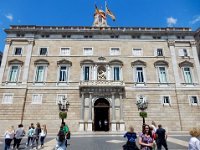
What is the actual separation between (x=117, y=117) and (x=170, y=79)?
35.3 ft

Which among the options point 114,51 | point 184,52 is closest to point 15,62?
point 114,51

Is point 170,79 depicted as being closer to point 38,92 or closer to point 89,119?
point 89,119

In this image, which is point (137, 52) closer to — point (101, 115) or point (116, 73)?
point (116, 73)

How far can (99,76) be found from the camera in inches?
1096

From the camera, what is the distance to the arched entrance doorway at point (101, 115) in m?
26.2

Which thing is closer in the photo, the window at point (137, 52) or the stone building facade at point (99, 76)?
the stone building facade at point (99, 76)

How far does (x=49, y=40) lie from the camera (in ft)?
98.9

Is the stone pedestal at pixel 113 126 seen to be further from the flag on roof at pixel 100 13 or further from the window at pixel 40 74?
the flag on roof at pixel 100 13

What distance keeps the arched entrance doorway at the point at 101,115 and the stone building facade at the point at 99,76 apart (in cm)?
15

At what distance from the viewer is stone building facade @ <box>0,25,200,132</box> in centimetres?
2550

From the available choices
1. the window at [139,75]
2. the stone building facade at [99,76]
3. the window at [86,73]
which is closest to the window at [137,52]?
the stone building facade at [99,76]

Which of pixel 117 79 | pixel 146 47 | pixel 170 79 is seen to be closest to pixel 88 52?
pixel 117 79

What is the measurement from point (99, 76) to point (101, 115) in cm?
627

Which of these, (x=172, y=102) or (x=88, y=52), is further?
(x=88, y=52)
